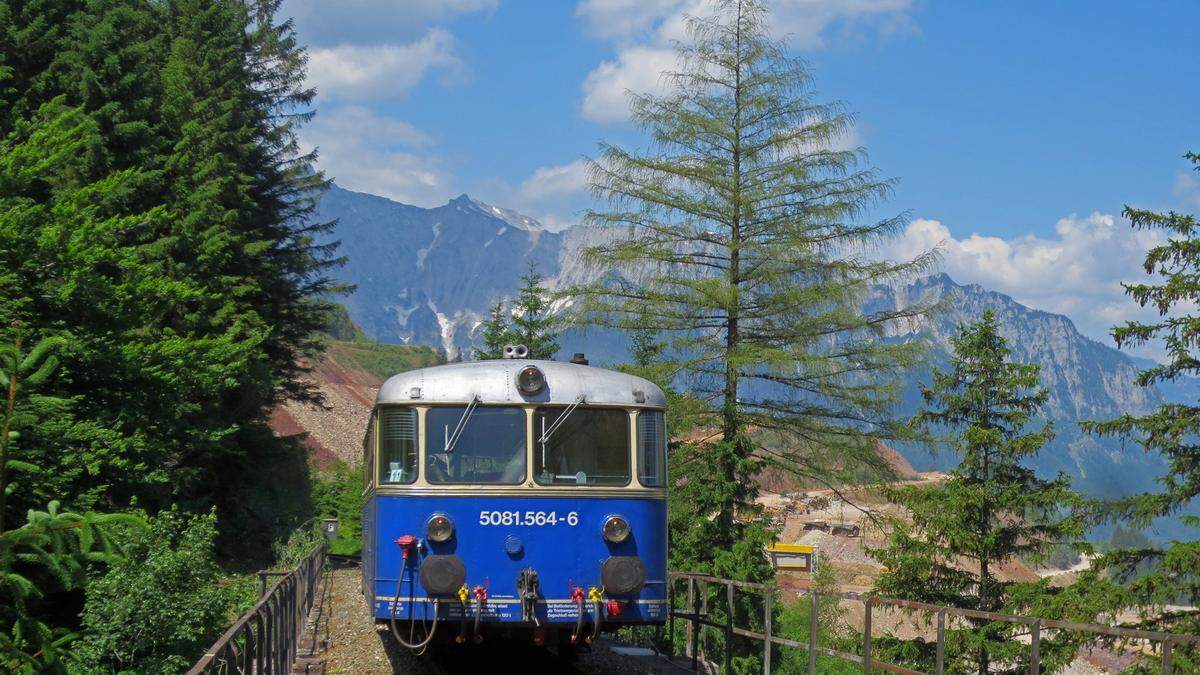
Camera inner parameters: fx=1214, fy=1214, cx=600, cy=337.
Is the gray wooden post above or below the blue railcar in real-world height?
below

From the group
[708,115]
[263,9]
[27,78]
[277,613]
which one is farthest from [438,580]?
[263,9]

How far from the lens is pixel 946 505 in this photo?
2341 centimetres

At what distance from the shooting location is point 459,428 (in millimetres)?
11195

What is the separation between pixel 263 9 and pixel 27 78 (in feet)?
49.1

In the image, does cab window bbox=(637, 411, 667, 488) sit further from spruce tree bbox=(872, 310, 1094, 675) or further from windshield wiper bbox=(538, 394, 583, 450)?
spruce tree bbox=(872, 310, 1094, 675)

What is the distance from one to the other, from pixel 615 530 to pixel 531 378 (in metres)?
1.61

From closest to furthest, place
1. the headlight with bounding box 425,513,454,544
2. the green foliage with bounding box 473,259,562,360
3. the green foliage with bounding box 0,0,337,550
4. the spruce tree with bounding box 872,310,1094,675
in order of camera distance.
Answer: the headlight with bounding box 425,513,454,544, the green foliage with bounding box 0,0,337,550, the spruce tree with bounding box 872,310,1094,675, the green foliage with bounding box 473,259,562,360

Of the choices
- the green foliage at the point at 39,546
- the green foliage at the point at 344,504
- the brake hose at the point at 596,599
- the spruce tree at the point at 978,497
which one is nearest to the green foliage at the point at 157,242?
the green foliage at the point at 39,546

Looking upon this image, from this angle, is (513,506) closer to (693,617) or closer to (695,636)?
(695,636)

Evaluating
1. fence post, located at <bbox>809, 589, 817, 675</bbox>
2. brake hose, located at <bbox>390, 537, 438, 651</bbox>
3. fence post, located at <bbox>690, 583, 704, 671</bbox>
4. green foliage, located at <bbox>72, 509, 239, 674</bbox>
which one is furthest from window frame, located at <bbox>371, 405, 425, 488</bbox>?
fence post, located at <bbox>690, 583, 704, 671</bbox>

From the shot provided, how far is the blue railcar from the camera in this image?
1091 cm

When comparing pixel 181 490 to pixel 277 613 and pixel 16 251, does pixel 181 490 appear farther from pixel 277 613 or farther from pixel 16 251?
pixel 277 613

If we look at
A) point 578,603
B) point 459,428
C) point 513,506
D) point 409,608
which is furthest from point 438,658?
point 459,428

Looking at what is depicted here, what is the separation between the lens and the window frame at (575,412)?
1122 cm
